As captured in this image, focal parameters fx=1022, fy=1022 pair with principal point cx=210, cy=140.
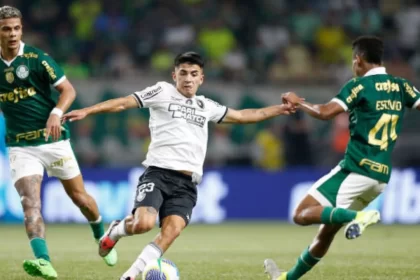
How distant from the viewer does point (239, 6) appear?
71.0 feet

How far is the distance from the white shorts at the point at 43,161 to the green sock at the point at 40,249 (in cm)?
76

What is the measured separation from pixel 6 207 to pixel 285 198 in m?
4.89

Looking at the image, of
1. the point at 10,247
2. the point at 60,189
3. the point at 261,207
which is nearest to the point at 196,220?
the point at 261,207

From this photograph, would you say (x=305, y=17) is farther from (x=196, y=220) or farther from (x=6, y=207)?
(x=6, y=207)

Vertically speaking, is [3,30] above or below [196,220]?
above

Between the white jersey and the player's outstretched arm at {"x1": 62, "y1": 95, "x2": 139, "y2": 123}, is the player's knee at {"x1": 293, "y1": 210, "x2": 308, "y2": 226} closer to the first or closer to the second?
the white jersey

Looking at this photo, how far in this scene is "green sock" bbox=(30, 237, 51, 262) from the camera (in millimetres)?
8969

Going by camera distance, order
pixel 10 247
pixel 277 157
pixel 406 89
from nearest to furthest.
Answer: pixel 406 89 → pixel 10 247 → pixel 277 157

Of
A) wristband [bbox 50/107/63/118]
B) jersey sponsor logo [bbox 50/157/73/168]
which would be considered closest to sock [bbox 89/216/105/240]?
jersey sponsor logo [bbox 50/157/73/168]

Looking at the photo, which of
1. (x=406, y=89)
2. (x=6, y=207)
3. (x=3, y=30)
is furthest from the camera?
(x=6, y=207)

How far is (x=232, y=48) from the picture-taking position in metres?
20.7

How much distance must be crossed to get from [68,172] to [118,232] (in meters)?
1.32

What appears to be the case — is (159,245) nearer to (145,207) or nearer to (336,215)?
(145,207)

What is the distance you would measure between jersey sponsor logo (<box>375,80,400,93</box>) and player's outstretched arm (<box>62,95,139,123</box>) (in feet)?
6.94
